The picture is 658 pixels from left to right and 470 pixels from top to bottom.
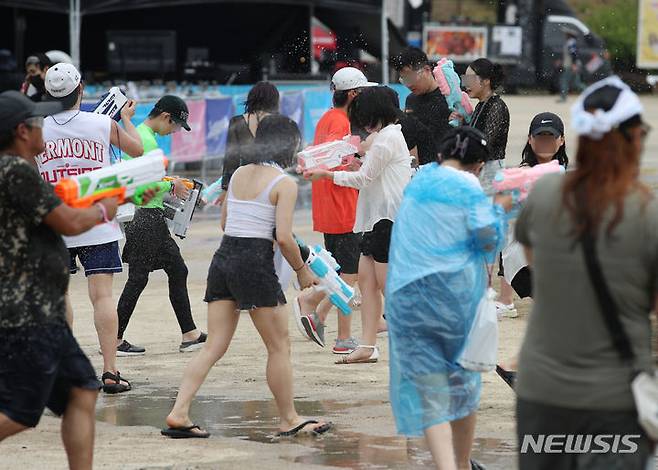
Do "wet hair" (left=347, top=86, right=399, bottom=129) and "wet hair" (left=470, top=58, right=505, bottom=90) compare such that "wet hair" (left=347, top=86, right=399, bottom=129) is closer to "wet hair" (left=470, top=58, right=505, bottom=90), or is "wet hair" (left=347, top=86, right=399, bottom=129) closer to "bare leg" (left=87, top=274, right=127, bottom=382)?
"wet hair" (left=470, top=58, right=505, bottom=90)

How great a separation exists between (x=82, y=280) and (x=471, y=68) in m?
4.03

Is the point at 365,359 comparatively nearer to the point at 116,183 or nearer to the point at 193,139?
the point at 116,183

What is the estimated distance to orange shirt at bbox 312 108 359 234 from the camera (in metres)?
8.55

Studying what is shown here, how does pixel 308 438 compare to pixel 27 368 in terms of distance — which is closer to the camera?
pixel 27 368

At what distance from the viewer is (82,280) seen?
11266 millimetres

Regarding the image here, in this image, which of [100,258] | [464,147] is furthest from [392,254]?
[100,258]

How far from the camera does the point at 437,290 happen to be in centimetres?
527

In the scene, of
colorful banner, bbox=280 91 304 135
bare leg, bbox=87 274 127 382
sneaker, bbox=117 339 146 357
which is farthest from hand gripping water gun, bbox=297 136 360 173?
colorful banner, bbox=280 91 304 135

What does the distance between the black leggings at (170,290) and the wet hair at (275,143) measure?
219cm

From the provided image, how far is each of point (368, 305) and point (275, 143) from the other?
211cm

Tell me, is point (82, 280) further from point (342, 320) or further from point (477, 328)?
point (477, 328)

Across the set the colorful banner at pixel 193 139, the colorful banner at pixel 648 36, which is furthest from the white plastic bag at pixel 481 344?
the colorful banner at pixel 648 36

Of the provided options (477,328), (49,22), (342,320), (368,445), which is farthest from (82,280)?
(49,22)

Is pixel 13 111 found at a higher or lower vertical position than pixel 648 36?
higher
